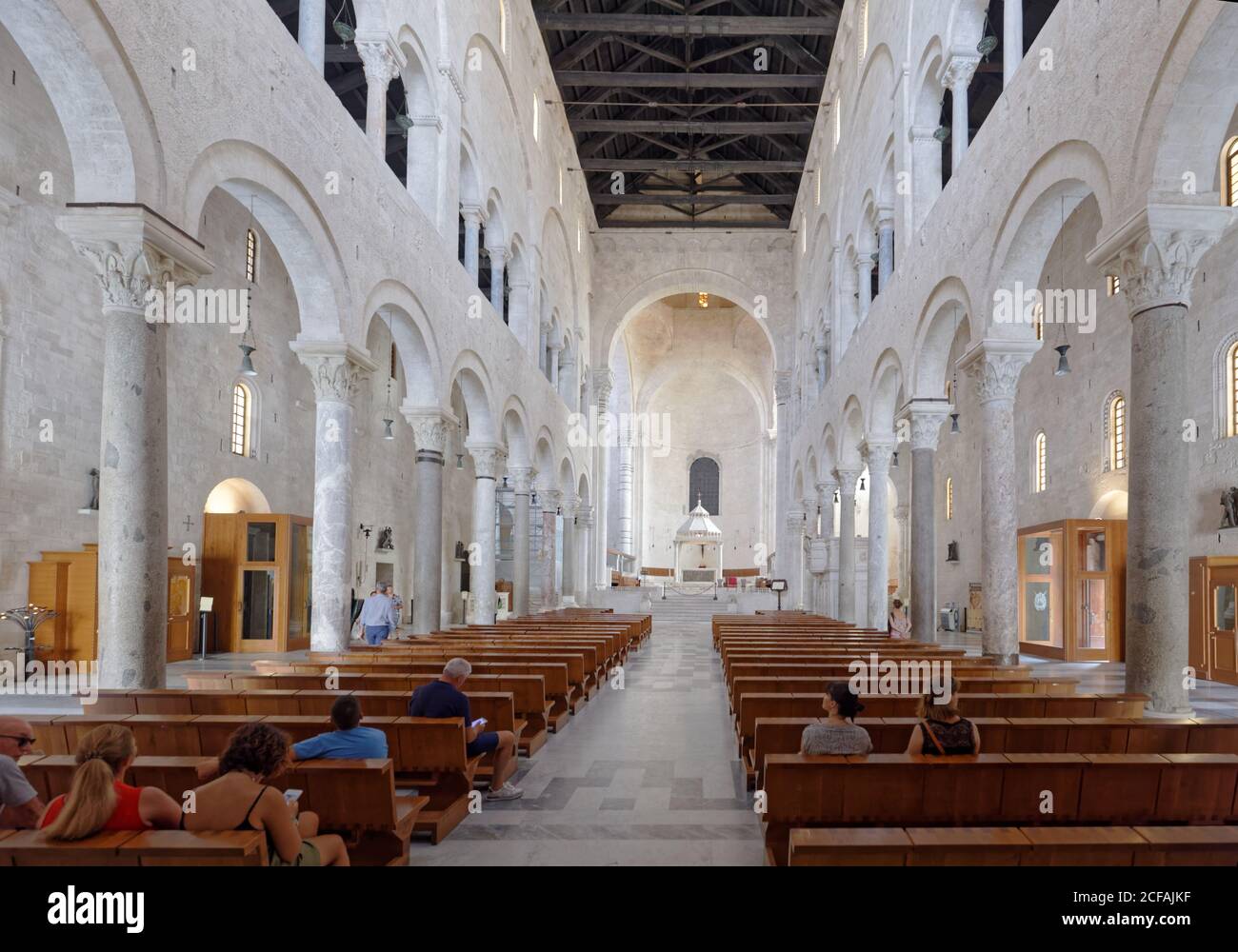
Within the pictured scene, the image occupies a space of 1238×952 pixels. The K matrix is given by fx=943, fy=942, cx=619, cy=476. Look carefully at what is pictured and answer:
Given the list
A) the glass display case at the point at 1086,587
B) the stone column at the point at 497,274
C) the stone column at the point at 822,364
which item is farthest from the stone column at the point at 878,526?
the stone column at the point at 497,274

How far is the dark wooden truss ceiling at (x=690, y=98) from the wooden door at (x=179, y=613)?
1648 centimetres

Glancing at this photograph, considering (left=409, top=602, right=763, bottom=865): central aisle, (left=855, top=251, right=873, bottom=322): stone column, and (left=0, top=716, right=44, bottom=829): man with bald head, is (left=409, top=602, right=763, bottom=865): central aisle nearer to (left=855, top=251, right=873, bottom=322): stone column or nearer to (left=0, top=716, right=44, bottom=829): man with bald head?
(left=0, top=716, right=44, bottom=829): man with bald head

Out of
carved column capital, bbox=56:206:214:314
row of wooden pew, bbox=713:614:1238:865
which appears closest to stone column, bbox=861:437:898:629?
row of wooden pew, bbox=713:614:1238:865

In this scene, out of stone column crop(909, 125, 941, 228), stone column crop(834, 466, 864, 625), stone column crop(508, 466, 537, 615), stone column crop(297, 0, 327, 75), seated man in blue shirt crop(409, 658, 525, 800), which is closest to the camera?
seated man in blue shirt crop(409, 658, 525, 800)

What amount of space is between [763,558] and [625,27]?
28.0m

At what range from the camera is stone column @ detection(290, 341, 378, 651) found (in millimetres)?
12180

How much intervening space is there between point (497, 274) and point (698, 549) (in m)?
27.2

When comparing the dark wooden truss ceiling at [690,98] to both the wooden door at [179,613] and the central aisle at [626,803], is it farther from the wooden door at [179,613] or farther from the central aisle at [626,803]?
the central aisle at [626,803]

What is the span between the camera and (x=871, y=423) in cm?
1956

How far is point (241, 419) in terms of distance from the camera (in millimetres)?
19312

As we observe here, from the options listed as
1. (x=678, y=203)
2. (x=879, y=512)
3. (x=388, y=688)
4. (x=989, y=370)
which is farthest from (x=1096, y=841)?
(x=678, y=203)

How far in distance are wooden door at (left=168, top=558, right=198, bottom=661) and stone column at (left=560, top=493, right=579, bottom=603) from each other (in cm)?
1594

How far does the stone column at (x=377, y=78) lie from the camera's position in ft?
44.4

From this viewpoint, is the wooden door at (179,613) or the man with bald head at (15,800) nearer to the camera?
the man with bald head at (15,800)
